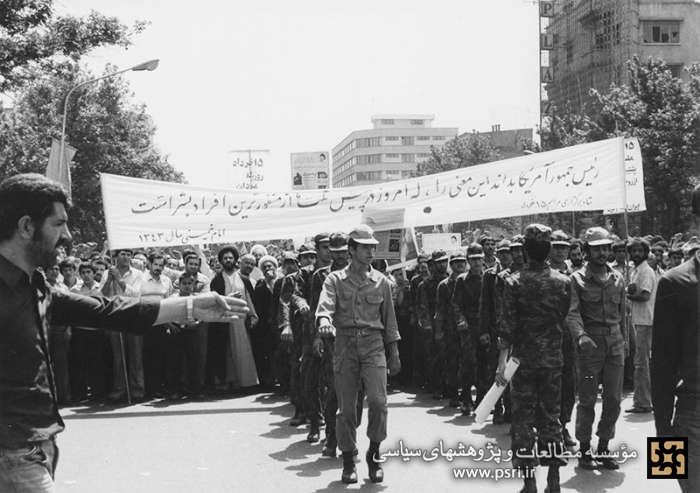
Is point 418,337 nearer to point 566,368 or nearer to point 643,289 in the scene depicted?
point 643,289

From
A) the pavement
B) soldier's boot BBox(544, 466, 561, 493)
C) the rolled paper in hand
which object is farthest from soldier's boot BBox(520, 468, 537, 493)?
the rolled paper in hand

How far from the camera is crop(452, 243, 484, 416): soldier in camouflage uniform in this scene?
10.1 m

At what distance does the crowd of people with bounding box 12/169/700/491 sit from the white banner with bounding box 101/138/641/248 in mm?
487

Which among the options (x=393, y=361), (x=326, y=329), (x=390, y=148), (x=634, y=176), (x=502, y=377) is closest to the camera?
(x=502, y=377)

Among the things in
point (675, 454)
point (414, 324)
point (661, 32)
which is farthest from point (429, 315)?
point (661, 32)

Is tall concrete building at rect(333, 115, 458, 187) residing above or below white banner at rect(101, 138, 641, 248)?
above

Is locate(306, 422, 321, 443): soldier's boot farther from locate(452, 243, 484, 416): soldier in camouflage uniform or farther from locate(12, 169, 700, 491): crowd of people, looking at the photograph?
locate(452, 243, 484, 416): soldier in camouflage uniform

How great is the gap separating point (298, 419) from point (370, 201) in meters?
3.83

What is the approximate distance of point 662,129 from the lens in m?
31.9

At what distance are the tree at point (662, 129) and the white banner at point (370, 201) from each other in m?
19.9

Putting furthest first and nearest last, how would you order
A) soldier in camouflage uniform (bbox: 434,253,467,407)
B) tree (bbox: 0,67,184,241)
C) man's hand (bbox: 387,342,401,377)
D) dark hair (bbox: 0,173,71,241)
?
tree (bbox: 0,67,184,241) < soldier in camouflage uniform (bbox: 434,253,467,407) < man's hand (bbox: 387,342,401,377) < dark hair (bbox: 0,173,71,241)

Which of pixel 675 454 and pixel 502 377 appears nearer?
pixel 675 454

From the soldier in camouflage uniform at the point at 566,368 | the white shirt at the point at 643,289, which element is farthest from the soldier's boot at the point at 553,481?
the white shirt at the point at 643,289

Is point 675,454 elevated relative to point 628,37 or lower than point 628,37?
lower
